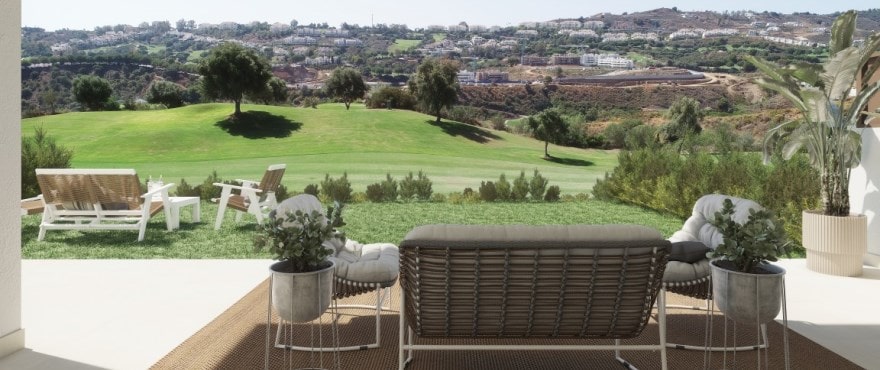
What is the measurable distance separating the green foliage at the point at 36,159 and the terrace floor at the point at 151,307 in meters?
4.47

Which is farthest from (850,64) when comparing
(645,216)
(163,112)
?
(163,112)

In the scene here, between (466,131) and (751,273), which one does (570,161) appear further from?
(751,273)

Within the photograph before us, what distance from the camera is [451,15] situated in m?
19.1

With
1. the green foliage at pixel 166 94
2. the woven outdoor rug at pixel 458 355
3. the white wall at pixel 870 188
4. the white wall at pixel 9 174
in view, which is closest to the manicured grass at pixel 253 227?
the woven outdoor rug at pixel 458 355

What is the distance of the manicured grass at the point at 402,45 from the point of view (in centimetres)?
1841

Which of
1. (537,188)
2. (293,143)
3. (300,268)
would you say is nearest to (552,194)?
(537,188)

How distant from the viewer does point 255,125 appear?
58.5 feet

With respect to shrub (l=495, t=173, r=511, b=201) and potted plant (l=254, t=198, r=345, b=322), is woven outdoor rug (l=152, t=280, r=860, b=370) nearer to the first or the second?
potted plant (l=254, t=198, r=345, b=322)

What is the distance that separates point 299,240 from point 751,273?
1.91m

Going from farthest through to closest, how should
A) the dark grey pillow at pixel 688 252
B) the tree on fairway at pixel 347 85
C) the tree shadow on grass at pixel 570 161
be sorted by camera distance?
the tree on fairway at pixel 347 85 < the tree shadow on grass at pixel 570 161 < the dark grey pillow at pixel 688 252

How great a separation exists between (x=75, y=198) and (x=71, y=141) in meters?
11.5

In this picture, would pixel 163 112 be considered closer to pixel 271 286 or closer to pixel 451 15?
pixel 451 15

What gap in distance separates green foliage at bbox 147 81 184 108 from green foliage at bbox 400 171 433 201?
806cm

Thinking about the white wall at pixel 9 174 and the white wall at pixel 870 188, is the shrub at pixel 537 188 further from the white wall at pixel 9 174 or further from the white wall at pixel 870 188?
the white wall at pixel 9 174
